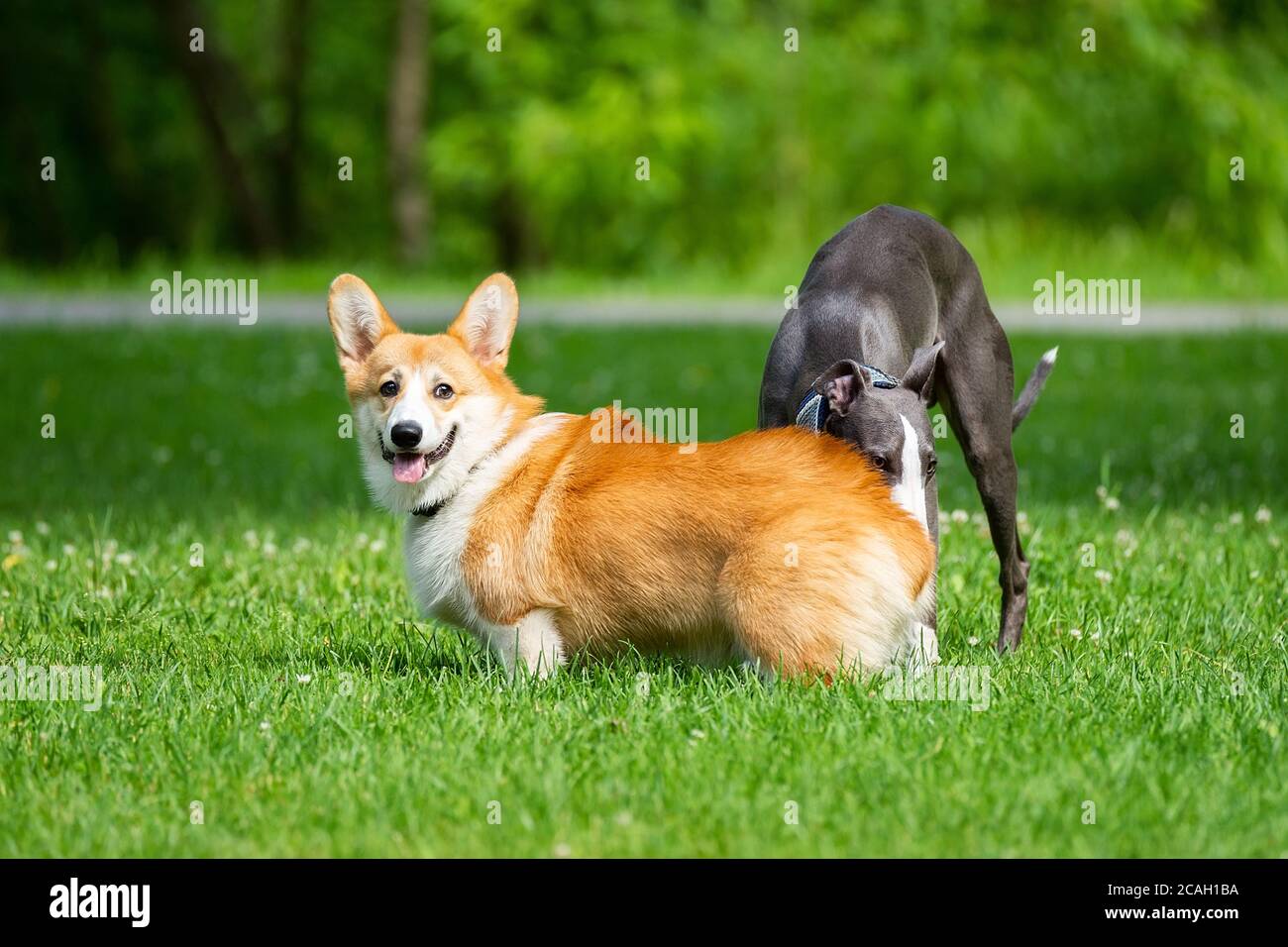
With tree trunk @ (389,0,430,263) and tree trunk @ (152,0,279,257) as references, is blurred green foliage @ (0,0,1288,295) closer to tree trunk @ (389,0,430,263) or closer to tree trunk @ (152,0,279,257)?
tree trunk @ (152,0,279,257)

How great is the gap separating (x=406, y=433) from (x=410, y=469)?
0.56 feet

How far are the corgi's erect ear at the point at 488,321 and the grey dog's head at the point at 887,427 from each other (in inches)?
42.6

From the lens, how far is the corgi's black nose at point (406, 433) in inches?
185

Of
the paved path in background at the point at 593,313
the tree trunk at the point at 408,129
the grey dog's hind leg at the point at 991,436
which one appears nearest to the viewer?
the grey dog's hind leg at the point at 991,436

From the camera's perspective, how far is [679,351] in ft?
43.0

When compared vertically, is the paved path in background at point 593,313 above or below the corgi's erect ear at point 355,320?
above

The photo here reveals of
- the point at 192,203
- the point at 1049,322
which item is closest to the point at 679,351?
the point at 1049,322

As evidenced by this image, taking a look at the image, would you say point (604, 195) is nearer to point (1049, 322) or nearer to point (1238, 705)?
point (1049, 322)

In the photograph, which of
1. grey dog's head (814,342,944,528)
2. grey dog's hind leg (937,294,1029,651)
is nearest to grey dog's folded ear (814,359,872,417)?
grey dog's head (814,342,944,528)

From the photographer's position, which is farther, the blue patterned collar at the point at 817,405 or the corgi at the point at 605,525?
the blue patterned collar at the point at 817,405

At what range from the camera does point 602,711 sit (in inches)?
177

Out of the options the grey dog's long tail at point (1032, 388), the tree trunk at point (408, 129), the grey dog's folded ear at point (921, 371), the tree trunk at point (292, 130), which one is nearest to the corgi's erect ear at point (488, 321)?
the grey dog's folded ear at point (921, 371)

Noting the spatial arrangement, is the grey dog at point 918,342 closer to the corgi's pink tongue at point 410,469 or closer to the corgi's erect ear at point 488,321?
the corgi's erect ear at point 488,321

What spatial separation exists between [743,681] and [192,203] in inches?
1032
